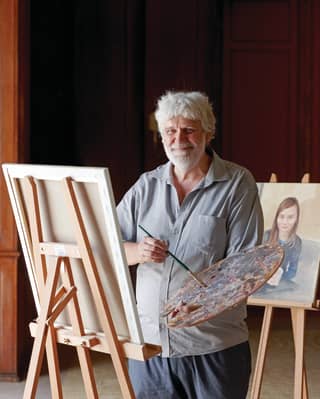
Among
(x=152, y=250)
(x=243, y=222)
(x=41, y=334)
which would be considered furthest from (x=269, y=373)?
(x=41, y=334)

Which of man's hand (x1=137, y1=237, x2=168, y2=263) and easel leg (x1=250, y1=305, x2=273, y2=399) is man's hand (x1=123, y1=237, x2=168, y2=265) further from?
easel leg (x1=250, y1=305, x2=273, y2=399)

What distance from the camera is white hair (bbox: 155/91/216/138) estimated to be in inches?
81.7

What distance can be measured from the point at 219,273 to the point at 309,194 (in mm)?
1372

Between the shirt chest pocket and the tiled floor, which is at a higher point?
the shirt chest pocket

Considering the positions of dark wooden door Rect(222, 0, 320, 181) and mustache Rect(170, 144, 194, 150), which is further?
dark wooden door Rect(222, 0, 320, 181)

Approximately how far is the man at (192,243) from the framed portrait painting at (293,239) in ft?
2.88

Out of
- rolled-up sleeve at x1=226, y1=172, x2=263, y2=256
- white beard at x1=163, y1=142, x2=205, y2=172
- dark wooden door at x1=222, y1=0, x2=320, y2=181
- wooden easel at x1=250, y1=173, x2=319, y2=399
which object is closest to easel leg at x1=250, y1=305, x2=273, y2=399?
wooden easel at x1=250, y1=173, x2=319, y2=399

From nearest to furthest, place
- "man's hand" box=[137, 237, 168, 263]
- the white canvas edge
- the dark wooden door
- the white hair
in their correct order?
the white canvas edge → "man's hand" box=[137, 237, 168, 263] → the white hair → the dark wooden door

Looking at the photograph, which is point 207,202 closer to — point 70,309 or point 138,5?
point 70,309

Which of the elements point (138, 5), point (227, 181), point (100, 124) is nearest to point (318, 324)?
point (100, 124)

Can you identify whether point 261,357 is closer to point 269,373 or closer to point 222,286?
point 222,286

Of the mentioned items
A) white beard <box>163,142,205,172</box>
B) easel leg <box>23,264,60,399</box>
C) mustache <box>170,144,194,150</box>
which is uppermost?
mustache <box>170,144,194,150</box>

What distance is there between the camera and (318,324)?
5488mm

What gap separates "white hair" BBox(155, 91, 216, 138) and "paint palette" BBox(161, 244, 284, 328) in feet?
1.39
